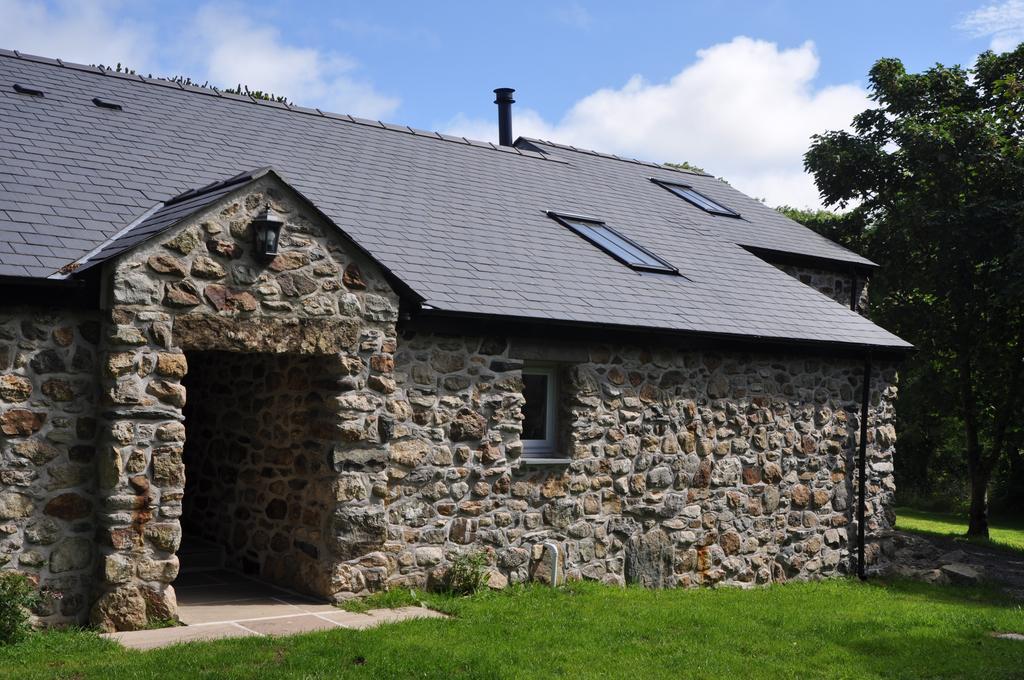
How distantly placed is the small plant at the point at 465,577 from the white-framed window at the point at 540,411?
1.53m

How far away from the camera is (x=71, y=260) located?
760 cm

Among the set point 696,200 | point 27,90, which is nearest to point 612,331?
point 27,90

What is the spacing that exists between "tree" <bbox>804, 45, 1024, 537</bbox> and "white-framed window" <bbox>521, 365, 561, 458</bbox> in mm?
11315

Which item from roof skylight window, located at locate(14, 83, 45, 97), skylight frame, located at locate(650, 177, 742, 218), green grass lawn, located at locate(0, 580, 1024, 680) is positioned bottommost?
green grass lawn, located at locate(0, 580, 1024, 680)

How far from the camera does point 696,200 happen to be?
1748 centimetres

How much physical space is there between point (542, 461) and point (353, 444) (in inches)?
88.1

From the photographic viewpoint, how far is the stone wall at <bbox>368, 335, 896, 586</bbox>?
9414 millimetres

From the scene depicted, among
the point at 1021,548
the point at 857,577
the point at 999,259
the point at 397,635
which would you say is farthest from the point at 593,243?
the point at 1021,548

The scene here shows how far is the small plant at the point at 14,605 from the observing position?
6.85 metres

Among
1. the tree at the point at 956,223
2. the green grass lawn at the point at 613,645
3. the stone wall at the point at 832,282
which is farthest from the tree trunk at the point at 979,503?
the green grass lawn at the point at 613,645

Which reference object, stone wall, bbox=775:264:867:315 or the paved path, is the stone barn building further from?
stone wall, bbox=775:264:867:315

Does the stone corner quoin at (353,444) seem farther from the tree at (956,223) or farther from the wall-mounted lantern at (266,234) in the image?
the tree at (956,223)

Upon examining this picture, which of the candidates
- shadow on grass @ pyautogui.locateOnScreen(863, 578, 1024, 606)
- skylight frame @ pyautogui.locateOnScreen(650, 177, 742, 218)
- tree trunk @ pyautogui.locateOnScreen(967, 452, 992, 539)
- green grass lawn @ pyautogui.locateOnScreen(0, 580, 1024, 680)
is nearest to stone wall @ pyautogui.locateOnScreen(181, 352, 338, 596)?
green grass lawn @ pyautogui.locateOnScreen(0, 580, 1024, 680)

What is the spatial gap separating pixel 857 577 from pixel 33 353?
406 inches
